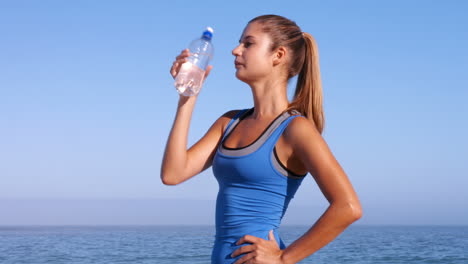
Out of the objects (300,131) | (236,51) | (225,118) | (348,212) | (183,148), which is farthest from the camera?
(225,118)

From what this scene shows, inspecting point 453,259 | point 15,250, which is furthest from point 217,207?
point 15,250

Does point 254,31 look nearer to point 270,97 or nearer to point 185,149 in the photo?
point 270,97

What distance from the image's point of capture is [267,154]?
2416mm

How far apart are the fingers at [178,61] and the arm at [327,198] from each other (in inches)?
24.2

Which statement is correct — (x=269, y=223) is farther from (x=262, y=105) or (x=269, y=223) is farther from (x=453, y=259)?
(x=453, y=259)

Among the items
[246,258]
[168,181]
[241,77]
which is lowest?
[246,258]

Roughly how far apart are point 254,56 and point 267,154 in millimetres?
427

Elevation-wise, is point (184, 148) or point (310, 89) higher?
point (310, 89)

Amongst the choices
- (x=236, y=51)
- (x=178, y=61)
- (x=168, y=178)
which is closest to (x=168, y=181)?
(x=168, y=178)

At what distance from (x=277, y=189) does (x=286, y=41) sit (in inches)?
25.1

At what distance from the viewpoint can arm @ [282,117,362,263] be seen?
2275 millimetres

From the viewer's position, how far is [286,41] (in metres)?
2.63

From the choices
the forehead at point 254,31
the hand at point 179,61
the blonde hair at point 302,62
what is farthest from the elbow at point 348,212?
the hand at point 179,61

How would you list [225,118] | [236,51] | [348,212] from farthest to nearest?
[225,118]
[236,51]
[348,212]
